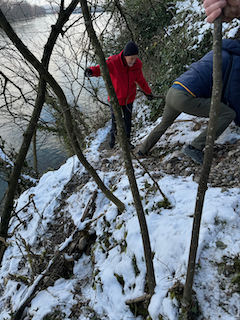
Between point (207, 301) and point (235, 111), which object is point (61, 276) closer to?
point (207, 301)

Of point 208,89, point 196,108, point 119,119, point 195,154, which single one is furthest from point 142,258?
point 208,89

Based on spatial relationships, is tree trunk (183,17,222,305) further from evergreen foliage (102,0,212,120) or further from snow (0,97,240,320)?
evergreen foliage (102,0,212,120)

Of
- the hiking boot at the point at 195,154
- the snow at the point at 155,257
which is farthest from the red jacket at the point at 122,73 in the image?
the snow at the point at 155,257

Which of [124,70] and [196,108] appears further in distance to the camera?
[124,70]

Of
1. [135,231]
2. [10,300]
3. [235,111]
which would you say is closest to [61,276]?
[10,300]

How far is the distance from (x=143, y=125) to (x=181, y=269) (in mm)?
4900

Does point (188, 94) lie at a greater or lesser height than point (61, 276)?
greater

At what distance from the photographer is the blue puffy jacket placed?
211cm

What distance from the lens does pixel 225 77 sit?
2146 millimetres

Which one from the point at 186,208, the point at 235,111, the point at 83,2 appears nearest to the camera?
the point at 83,2

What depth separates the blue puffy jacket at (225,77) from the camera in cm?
211

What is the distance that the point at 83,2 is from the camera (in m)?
1.09

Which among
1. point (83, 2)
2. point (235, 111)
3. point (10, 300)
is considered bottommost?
point (10, 300)

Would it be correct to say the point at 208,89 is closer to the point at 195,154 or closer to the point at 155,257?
the point at 195,154
